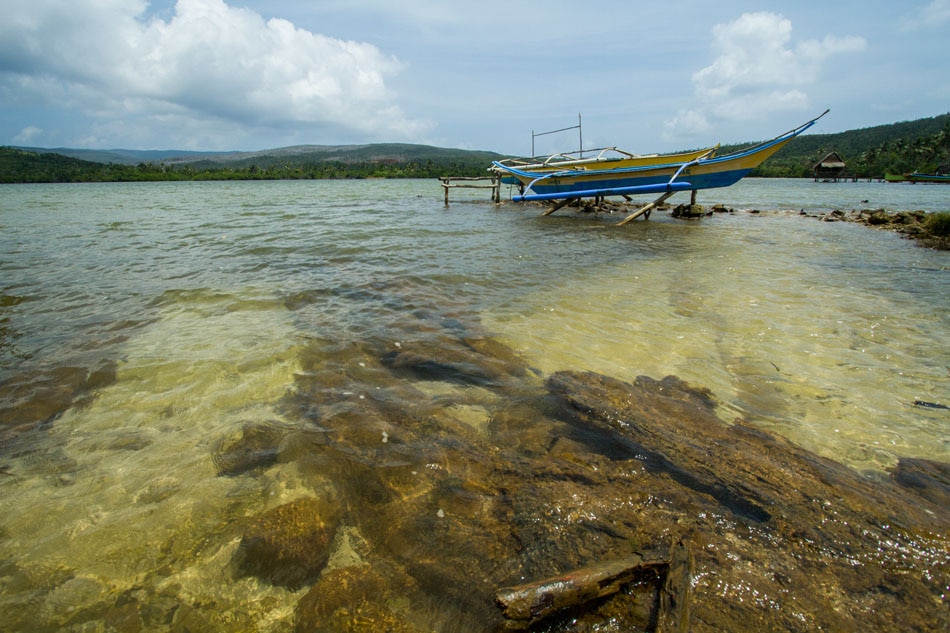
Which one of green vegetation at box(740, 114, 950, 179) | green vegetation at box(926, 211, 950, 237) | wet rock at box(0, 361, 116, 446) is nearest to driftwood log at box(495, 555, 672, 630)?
wet rock at box(0, 361, 116, 446)

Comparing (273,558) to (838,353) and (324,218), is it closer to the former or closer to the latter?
(838,353)

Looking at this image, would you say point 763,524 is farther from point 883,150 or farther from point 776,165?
point 776,165

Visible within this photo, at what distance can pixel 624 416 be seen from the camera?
3363mm

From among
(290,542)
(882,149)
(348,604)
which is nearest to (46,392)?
(290,542)

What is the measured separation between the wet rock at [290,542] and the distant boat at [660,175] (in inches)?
631

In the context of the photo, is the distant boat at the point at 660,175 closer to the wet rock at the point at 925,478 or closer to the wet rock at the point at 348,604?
the wet rock at the point at 925,478

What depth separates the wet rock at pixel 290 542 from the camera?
2105 millimetres

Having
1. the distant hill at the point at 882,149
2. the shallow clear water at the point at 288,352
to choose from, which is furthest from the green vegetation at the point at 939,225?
the distant hill at the point at 882,149

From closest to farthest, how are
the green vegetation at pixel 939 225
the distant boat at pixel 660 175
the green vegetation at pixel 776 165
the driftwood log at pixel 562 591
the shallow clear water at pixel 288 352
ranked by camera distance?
the driftwood log at pixel 562 591
the shallow clear water at pixel 288 352
the green vegetation at pixel 939 225
the distant boat at pixel 660 175
the green vegetation at pixel 776 165

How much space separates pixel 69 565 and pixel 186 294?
589 centimetres

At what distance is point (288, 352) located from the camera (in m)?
4.79

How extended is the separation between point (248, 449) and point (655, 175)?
1883 centimetres

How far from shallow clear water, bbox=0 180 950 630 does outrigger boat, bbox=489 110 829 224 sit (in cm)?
614

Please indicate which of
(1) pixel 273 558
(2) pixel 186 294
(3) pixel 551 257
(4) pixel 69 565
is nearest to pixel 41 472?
(4) pixel 69 565
